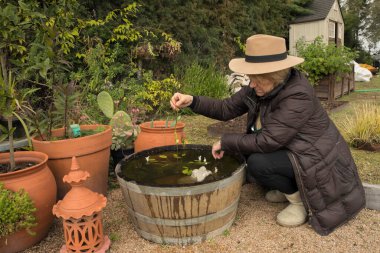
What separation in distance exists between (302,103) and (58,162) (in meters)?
1.63

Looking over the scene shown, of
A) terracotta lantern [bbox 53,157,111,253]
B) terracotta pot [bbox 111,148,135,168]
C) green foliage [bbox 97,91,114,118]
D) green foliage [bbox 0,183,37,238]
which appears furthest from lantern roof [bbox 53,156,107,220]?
green foliage [bbox 97,91,114,118]

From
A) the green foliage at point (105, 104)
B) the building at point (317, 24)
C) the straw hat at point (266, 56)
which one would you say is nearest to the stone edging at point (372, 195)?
the straw hat at point (266, 56)

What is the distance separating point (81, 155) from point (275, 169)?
4.25 ft

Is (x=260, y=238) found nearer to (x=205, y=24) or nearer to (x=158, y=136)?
(x=158, y=136)

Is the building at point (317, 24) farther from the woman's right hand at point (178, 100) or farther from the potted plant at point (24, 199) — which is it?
the potted plant at point (24, 199)

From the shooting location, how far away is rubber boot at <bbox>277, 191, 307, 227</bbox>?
86.3 inches

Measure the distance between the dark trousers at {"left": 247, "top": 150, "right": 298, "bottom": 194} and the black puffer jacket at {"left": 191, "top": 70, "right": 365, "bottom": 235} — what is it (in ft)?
0.18

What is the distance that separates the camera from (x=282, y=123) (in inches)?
79.0

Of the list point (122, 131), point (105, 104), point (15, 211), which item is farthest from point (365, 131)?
point (15, 211)

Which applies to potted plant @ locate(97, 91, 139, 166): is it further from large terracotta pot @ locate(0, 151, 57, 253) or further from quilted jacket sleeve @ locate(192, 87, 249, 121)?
large terracotta pot @ locate(0, 151, 57, 253)

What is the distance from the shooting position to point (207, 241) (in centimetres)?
206

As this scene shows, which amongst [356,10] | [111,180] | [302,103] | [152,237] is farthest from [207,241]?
[356,10]

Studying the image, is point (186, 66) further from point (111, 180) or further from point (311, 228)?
point (311, 228)

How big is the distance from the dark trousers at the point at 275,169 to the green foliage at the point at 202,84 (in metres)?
4.27
